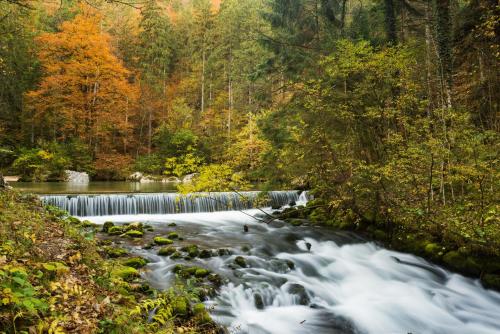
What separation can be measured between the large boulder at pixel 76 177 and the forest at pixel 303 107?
47cm

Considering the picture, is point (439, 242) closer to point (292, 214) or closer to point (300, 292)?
point (300, 292)

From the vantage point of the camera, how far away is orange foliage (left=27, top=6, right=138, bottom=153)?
22703 mm

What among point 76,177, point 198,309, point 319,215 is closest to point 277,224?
point 319,215

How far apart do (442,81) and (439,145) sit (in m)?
2.28

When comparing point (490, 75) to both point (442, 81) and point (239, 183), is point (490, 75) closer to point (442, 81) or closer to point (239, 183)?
point (442, 81)

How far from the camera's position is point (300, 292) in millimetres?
6523

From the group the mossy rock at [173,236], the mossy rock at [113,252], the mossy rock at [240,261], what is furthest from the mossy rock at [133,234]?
the mossy rock at [240,261]

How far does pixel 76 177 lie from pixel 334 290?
64.2 feet

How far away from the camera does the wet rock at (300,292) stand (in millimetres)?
6336

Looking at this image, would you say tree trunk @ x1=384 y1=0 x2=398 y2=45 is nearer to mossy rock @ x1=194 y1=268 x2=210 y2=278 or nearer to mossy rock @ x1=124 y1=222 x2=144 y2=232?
mossy rock @ x1=194 y1=268 x2=210 y2=278

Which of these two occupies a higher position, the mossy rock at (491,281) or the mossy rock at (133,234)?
the mossy rock at (133,234)

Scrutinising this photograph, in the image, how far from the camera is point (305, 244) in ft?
31.2

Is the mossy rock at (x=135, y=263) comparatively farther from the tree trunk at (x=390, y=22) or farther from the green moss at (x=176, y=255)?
the tree trunk at (x=390, y=22)

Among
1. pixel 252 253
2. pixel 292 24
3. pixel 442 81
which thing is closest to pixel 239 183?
pixel 252 253
